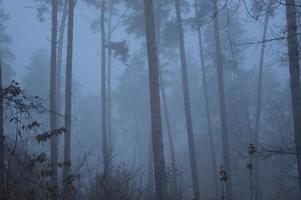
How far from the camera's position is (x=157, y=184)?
12523mm

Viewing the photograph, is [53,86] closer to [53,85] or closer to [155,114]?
[53,85]

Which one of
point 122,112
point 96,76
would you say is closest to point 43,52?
point 122,112

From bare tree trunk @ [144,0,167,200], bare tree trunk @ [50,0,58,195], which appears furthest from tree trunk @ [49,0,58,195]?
bare tree trunk @ [144,0,167,200]

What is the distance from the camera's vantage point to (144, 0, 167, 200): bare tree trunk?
493 inches

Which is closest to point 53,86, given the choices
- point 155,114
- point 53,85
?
point 53,85

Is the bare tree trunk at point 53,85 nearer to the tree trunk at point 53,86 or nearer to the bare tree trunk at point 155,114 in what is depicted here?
the tree trunk at point 53,86

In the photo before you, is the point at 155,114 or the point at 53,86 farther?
the point at 53,86

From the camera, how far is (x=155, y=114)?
13117 mm

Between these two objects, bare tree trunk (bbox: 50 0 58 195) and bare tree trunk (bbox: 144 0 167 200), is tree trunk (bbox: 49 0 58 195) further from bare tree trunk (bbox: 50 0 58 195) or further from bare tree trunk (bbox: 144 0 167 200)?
bare tree trunk (bbox: 144 0 167 200)

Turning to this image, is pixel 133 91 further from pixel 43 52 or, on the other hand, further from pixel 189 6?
pixel 189 6

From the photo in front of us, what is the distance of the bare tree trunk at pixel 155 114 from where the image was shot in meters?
12.5

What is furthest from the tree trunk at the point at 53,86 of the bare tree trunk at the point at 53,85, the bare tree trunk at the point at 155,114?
the bare tree trunk at the point at 155,114

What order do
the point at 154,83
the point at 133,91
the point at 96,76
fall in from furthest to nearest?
the point at 96,76
the point at 133,91
the point at 154,83

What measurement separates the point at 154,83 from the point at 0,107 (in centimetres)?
501
